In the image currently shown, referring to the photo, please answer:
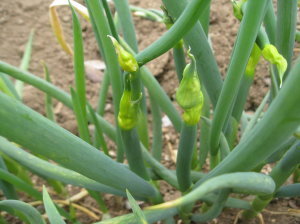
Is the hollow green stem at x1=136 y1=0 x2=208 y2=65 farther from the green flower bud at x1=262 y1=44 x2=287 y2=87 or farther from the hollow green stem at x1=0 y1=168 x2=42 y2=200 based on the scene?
the hollow green stem at x1=0 y1=168 x2=42 y2=200

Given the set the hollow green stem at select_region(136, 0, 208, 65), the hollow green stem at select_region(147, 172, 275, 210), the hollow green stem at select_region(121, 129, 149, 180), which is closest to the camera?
the hollow green stem at select_region(147, 172, 275, 210)

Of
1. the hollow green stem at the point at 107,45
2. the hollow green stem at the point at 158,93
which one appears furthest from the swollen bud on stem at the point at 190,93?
the hollow green stem at the point at 158,93

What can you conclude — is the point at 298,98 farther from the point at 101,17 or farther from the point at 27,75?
the point at 27,75

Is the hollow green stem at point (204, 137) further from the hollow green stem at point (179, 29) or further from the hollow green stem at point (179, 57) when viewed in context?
the hollow green stem at point (179, 29)

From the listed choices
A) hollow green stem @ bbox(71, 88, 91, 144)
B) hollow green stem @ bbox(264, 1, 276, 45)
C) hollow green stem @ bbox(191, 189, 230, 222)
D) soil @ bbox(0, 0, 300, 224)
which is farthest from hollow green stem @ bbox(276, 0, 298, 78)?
soil @ bbox(0, 0, 300, 224)

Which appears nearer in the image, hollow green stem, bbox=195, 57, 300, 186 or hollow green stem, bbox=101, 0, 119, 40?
hollow green stem, bbox=195, 57, 300, 186

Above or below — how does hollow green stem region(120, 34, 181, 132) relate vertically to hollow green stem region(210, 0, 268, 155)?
below

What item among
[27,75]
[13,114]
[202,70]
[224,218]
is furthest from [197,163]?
[13,114]

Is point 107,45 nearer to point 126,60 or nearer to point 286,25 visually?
point 126,60
